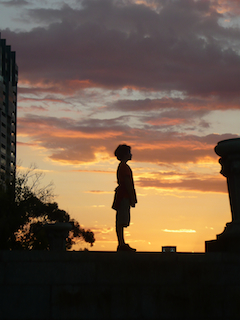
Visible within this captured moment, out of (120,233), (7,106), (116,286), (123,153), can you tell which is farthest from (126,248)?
(7,106)

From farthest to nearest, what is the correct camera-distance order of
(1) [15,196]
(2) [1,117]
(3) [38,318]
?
1. (2) [1,117]
2. (1) [15,196]
3. (3) [38,318]

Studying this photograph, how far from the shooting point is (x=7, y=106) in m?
103

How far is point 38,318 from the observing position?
7.43m

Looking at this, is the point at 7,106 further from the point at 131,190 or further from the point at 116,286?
the point at 116,286

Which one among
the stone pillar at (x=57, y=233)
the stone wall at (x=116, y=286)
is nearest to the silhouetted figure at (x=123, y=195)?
the stone wall at (x=116, y=286)

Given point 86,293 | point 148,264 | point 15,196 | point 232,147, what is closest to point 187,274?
point 148,264

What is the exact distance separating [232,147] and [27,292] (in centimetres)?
470

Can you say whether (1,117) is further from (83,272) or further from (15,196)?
(83,272)

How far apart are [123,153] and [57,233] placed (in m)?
4.01

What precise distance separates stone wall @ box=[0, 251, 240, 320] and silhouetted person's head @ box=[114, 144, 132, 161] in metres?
2.19

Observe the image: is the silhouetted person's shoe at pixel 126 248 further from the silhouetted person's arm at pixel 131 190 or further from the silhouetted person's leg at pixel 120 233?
the silhouetted person's arm at pixel 131 190

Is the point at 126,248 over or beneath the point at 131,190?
beneath

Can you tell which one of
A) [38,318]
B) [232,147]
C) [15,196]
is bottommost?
[38,318]

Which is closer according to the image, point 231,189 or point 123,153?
point 231,189
